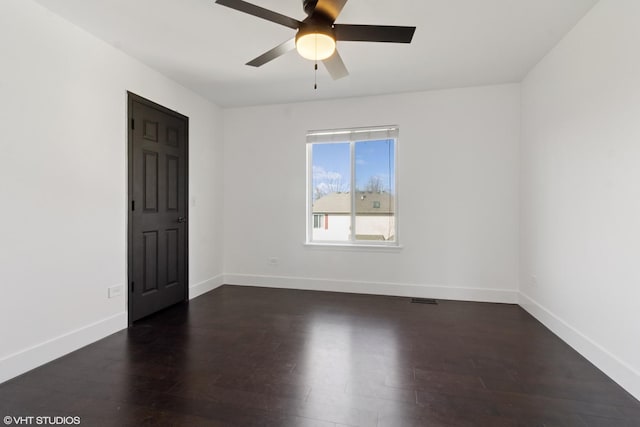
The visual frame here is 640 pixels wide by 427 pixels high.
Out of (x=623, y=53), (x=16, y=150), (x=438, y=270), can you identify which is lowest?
(x=438, y=270)

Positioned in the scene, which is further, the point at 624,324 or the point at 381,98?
the point at 381,98

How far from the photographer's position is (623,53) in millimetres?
→ 2084

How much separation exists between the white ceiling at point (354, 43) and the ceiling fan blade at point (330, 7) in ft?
1.66

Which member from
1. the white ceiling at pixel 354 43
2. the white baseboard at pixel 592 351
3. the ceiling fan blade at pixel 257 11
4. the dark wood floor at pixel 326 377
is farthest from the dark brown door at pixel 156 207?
the white baseboard at pixel 592 351

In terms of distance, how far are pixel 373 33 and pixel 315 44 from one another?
1.27 feet

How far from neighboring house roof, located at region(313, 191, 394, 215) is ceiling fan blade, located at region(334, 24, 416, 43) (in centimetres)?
249

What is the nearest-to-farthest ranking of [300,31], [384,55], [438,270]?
1. [300,31]
2. [384,55]
3. [438,270]

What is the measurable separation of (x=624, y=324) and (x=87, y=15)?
458 centimetres

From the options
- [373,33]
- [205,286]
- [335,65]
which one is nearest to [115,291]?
[205,286]

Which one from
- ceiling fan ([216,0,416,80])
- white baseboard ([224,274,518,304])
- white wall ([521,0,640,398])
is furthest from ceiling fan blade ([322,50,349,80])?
white baseboard ([224,274,518,304])

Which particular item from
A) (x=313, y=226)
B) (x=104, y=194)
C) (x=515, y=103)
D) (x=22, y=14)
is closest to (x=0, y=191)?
(x=104, y=194)

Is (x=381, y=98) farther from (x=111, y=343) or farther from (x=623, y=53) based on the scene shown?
(x=111, y=343)

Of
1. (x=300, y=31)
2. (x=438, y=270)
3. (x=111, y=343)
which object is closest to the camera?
(x=300, y=31)

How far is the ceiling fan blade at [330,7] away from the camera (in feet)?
5.97
